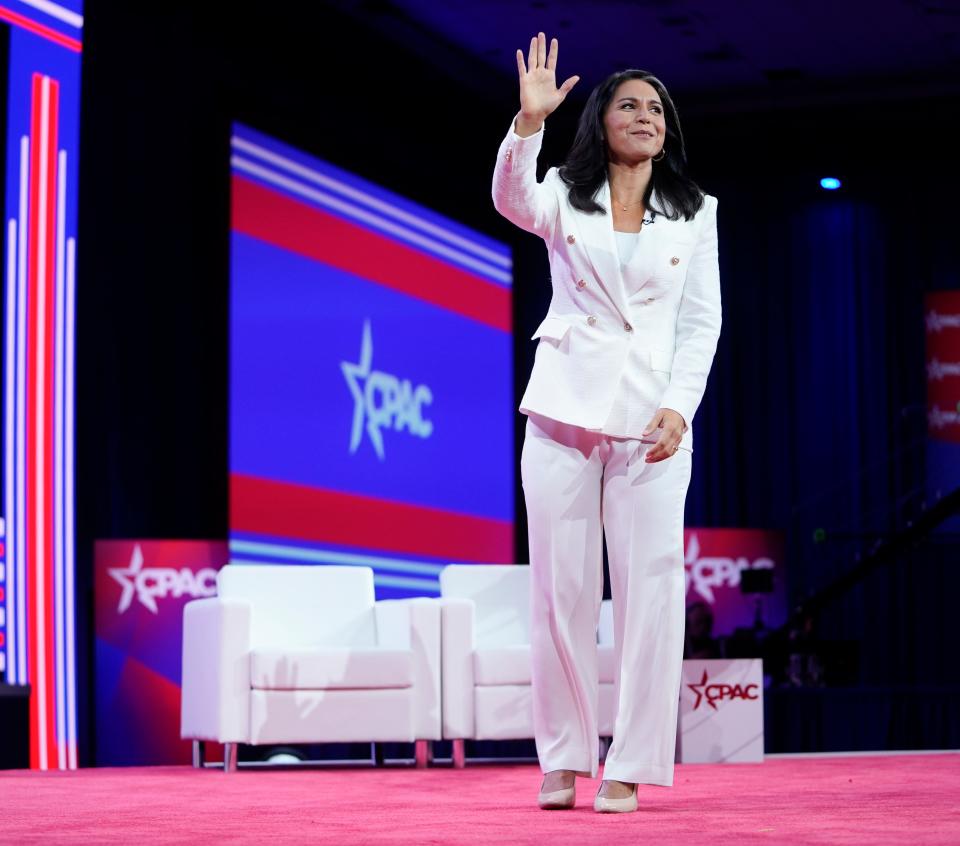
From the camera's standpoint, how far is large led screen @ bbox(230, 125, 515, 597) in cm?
711

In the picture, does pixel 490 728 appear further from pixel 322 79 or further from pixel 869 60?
pixel 869 60

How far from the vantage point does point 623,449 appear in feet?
8.86

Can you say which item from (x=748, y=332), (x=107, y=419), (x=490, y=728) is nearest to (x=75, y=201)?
(x=107, y=419)

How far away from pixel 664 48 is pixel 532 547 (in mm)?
6850

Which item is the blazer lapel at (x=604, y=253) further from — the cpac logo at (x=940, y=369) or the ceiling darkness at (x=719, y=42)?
the cpac logo at (x=940, y=369)

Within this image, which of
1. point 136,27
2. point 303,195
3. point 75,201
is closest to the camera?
point 75,201

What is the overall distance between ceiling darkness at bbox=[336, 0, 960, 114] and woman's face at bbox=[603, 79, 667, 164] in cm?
568

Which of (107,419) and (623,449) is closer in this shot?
(623,449)

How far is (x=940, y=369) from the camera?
9930 mm

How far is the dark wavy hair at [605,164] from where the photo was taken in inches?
110

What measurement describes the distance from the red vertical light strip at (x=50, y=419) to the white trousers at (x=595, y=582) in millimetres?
3693

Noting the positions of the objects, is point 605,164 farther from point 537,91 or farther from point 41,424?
point 41,424

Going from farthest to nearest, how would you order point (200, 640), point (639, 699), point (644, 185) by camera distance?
point (200, 640)
point (644, 185)
point (639, 699)

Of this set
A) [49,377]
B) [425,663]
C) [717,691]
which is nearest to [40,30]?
[49,377]
